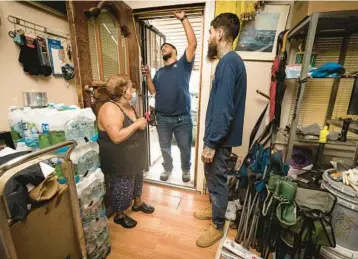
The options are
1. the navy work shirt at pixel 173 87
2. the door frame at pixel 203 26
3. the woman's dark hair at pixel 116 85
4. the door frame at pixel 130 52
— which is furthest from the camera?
the navy work shirt at pixel 173 87

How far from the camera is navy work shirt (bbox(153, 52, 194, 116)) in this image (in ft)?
6.54

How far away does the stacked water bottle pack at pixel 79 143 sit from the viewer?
968 millimetres

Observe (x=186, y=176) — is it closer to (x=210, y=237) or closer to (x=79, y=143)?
(x=210, y=237)

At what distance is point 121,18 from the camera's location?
1.60 meters

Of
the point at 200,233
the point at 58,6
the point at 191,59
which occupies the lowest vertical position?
the point at 200,233

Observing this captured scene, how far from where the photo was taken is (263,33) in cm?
160

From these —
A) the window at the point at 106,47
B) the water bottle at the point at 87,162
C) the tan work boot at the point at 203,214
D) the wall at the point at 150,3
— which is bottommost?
the tan work boot at the point at 203,214

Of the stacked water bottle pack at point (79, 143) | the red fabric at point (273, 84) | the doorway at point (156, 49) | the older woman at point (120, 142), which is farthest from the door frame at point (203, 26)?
the stacked water bottle pack at point (79, 143)

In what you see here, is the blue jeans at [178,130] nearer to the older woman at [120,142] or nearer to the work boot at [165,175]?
the work boot at [165,175]

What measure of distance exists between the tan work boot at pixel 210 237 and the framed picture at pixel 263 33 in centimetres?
156

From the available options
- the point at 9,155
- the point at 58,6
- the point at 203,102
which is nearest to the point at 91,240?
the point at 9,155

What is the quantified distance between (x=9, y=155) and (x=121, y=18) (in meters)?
1.41

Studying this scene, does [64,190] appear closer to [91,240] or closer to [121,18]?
[91,240]

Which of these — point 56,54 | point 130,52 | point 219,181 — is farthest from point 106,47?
point 219,181
